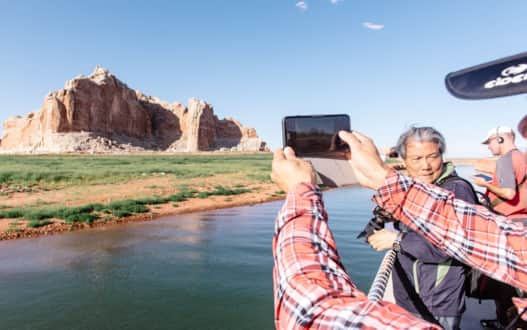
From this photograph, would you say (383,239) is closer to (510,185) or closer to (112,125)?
(510,185)

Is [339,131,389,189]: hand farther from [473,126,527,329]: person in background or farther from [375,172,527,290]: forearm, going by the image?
[473,126,527,329]: person in background

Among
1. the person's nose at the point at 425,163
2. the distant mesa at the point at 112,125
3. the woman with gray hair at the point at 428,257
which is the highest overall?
the distant mesa at the point at 112,125

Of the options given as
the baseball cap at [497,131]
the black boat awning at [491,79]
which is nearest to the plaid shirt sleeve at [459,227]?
the black boat awning at [491,79]

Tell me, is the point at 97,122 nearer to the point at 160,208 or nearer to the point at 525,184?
the point at 160,208

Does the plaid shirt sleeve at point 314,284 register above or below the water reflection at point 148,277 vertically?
above

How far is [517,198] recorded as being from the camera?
3.04 meters

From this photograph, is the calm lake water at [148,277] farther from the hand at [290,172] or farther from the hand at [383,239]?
the hand at [290,172]

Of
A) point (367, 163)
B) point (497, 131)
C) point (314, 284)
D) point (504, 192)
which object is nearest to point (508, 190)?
point (504, 192)

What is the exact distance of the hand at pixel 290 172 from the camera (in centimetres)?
102

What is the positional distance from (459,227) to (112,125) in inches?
4649

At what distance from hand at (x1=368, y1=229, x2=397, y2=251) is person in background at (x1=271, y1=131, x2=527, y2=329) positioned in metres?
1.37

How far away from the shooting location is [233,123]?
13862cm

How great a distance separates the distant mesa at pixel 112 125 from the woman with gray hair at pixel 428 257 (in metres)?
101

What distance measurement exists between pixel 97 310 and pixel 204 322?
78.3 inches
